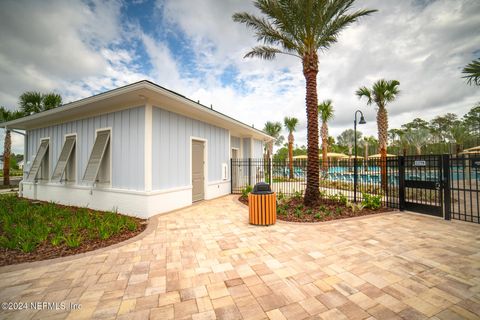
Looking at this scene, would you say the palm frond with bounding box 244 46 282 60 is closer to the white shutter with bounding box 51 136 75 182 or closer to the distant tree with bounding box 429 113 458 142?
the white shutter with bounding box 51 136 75 182

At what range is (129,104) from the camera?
20.3ft

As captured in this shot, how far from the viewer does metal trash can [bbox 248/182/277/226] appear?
16.3 ft

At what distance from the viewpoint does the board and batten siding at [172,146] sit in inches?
243

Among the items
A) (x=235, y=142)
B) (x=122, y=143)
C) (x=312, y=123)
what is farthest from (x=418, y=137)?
(x=122, y=143)

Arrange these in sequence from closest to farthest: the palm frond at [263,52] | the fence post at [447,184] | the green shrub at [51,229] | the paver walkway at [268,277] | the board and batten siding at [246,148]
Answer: the paver walkway at [268,277] < the green shrub at [51,229] < the fence post at [447,184] < the palm frond at [263,52] < the board and batten siding at [246,148]

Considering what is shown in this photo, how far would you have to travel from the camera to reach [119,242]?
4031 millimetres

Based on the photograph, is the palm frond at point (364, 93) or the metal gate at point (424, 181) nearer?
the metal gate at point (424, 181)

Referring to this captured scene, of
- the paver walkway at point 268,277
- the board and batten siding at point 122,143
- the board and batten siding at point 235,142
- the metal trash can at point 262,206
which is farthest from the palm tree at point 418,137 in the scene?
the board and batten siding at point 122,143

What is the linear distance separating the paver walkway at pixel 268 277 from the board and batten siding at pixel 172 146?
2504 mm

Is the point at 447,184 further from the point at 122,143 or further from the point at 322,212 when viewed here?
the point at 122,143

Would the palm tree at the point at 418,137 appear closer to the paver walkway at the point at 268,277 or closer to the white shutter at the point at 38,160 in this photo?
the paver walkway at the point at 268,277

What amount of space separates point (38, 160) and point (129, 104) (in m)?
7.50

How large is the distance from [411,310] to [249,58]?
869cm

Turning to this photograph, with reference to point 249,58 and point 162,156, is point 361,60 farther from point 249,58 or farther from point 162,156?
point 162,156
